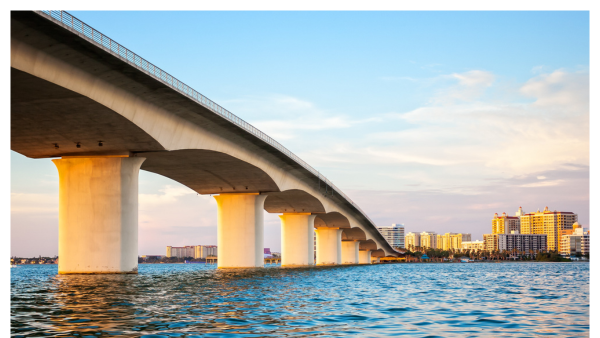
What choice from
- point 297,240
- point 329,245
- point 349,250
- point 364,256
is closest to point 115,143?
point 297,240

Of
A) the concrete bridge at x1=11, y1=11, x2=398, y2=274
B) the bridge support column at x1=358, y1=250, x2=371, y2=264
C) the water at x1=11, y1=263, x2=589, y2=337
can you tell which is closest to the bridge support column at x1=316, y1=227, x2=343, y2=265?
the concrete bridge at x1=11, y1=11, x2=398, y2=274

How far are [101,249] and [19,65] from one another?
54.7ft

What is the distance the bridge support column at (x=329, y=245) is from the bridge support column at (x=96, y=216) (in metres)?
66.2

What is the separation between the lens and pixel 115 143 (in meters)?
37.0

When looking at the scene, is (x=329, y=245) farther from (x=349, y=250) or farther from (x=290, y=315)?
(x=290, y=315)

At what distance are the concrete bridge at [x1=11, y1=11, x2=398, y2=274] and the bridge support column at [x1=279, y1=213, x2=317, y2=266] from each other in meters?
20.9

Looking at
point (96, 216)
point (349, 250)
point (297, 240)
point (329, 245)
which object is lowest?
point (349, 250)

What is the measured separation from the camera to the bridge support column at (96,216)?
3725 centimetres

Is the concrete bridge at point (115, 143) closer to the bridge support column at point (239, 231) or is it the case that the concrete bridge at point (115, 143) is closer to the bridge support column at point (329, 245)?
the bridge support column at point (239, 231)

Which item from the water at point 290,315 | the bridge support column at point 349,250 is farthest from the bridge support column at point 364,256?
the water at point 290,315

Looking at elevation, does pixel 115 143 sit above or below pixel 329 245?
above

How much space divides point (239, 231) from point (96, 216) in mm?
24279

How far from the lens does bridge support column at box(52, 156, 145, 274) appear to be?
122ft

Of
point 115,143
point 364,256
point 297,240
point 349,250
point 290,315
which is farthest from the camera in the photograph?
point 364,256
